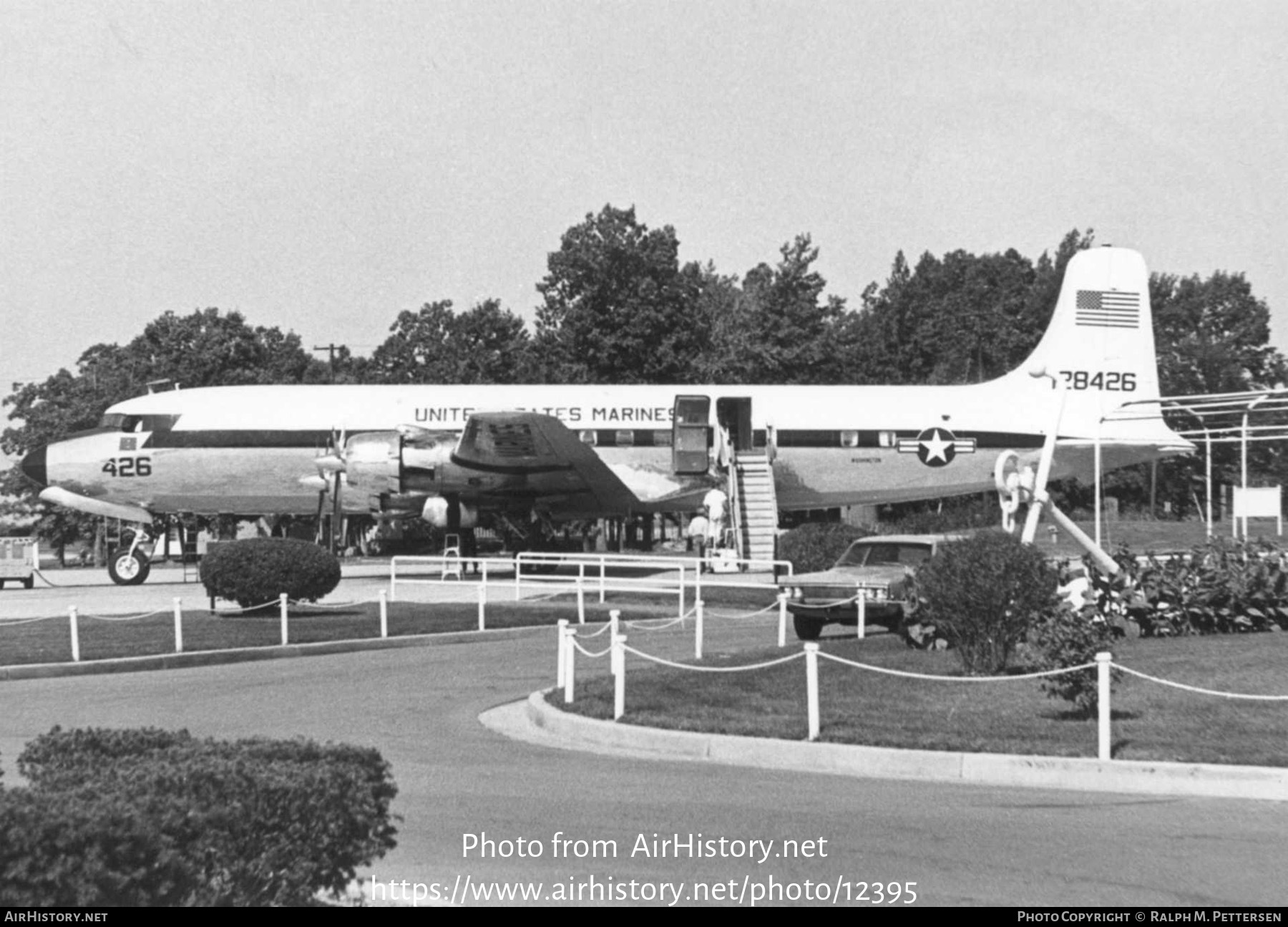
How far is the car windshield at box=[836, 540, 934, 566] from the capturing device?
71.0 feet

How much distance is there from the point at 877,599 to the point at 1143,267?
24161 mm

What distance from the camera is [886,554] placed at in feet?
71.6

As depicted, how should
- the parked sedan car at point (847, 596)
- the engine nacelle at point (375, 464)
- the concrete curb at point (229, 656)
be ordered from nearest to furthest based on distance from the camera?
the concrete curb at point (229, 656), the parked sedan car at point (847, 596), the engine nacelle at point (375, 464)

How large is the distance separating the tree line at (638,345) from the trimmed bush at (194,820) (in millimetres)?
60559

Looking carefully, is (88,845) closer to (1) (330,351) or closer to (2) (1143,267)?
(2) (1143,267)

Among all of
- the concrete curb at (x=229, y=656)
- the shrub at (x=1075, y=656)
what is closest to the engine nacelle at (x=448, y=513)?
the concrete curb at (x=229, y=656)

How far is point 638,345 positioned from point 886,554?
54.1m

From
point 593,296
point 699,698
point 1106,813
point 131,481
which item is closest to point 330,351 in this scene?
point 593,296

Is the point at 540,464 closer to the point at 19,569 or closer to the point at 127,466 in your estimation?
the point at 127,466

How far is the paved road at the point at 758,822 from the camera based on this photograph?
7727 millimetres

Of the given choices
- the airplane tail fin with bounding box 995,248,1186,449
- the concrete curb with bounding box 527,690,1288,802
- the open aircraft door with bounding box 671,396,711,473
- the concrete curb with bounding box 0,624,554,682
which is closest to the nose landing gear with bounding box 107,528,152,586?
the open aircraft door with bounding box 671,396,711,473

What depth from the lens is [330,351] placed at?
74625 millimetres

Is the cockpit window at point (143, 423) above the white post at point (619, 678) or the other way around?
above

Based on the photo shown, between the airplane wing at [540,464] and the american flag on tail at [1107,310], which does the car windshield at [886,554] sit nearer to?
the airplane wing at [540,464]
